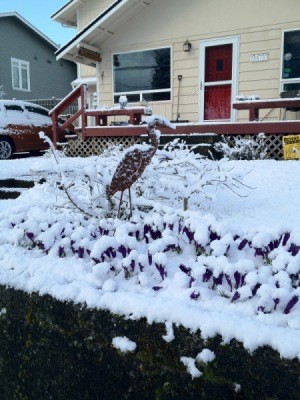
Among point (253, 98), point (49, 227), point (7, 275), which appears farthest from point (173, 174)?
point (253, 98)

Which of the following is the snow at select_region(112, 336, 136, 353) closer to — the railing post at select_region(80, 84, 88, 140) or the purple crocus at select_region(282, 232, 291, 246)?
the purple crocus at select_region(282, 232, 291, 246)

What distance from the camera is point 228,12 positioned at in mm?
9461

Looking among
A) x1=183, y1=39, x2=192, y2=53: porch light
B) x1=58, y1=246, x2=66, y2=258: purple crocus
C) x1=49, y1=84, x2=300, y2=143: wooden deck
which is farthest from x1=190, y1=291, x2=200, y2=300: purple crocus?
x1=183, y1=39, x2=192, y2=53: porch light

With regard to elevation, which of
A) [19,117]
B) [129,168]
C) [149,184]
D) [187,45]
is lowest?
[149,184]

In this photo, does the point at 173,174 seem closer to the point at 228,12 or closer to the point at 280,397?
the point at 280,397

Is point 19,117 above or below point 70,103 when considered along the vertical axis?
below

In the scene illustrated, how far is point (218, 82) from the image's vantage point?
9961mm

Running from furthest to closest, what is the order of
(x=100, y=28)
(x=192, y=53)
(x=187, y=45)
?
(x=100, y=28), (x=192, y=53), (x=187, y=45)

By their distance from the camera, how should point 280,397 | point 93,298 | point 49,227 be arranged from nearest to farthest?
point 280,397 → point 93,298 → point 49,227

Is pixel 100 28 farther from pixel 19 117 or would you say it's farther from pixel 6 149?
pixel 6 149

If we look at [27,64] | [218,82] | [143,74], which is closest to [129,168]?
[218,82]

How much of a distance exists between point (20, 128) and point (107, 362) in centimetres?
1033

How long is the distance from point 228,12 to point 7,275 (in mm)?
9623

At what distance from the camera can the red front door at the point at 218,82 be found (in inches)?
385
